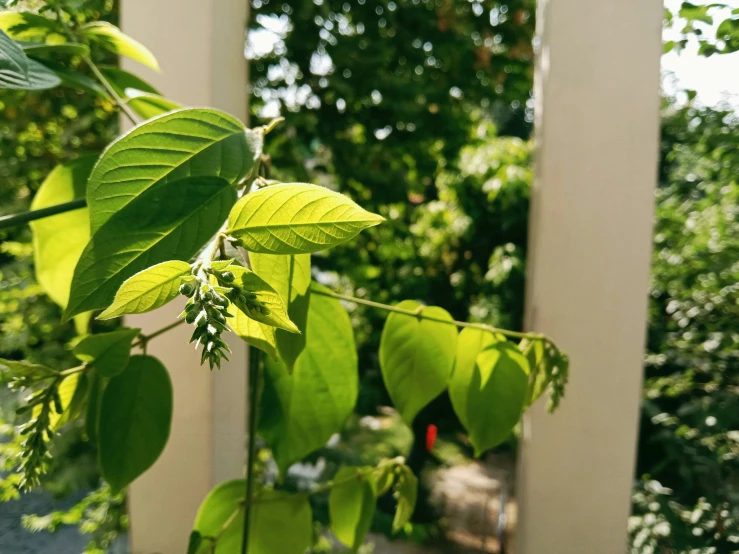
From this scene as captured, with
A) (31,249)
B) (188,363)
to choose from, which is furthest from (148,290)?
(31,249)

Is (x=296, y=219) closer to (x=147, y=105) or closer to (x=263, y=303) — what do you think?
(x=263, y=303)

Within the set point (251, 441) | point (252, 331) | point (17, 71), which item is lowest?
point (251, 441)

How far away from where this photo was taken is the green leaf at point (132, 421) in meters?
0.35

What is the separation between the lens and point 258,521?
0.42 m

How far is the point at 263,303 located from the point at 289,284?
7 centimetres

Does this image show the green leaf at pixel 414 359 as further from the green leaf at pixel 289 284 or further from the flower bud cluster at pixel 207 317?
the flower bud cluster at pixel 207 317

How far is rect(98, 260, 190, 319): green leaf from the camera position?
20cm

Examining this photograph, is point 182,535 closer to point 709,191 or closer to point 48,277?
point 48,277

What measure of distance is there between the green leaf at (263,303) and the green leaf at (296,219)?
0.08 ft

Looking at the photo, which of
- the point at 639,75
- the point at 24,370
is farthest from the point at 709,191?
the point at 24,370

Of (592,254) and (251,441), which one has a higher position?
(592,254)

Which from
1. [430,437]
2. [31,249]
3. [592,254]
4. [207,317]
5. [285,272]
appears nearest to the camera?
[207,317]

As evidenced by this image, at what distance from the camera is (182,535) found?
61 centimetres

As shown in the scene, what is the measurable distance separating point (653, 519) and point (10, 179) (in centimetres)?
82
